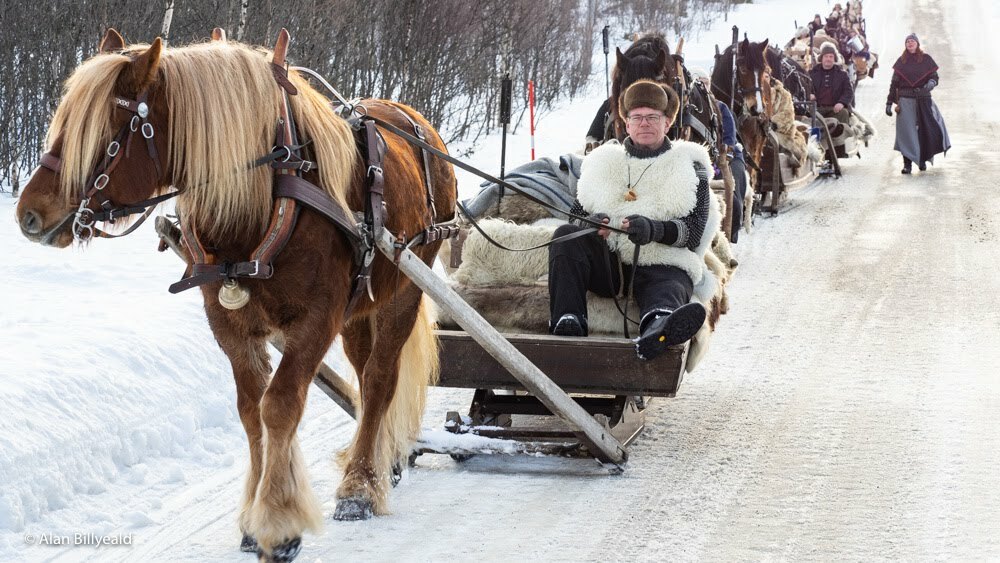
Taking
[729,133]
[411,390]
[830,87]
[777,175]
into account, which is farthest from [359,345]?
[830,87]

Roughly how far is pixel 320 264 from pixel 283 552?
0.93 m

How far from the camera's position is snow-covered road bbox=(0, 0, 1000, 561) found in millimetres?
4430

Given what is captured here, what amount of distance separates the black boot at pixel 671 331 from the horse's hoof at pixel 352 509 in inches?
51.0

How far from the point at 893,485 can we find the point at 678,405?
158 cm

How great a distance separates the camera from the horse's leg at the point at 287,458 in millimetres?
3891

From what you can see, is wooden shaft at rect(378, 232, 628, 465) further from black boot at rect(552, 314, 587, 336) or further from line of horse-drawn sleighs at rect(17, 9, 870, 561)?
black boot at rect(552, 314, 587, 336)

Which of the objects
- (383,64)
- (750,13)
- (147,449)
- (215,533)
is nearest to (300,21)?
(383,64)

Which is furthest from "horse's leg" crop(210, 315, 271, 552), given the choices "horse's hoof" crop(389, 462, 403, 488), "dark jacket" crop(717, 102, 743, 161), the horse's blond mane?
"dark jacket" crop(717, 102, 743, 161)

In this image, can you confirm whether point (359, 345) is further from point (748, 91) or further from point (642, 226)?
point (748, 91)

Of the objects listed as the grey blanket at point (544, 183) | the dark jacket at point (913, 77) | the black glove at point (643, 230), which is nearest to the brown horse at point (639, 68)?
the grey blanket at point (544, 183)

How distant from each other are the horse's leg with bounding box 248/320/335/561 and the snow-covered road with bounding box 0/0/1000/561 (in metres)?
0.40

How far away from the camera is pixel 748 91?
1266 cm

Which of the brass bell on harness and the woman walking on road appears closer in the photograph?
the brass bell on harness

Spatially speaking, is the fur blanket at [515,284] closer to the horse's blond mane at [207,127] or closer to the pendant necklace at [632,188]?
the pendant necklace at [632,188]
